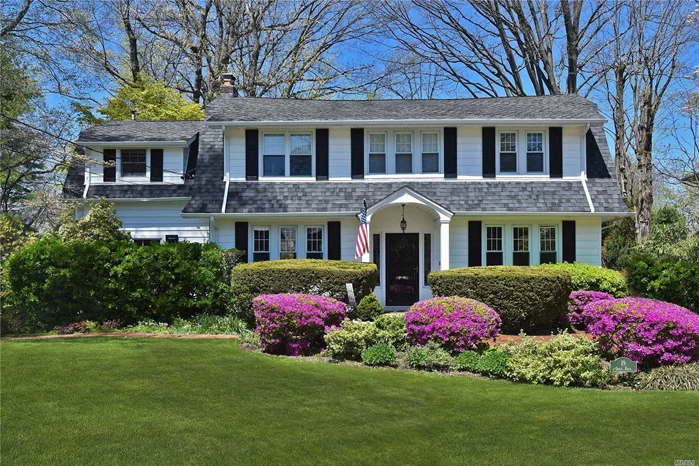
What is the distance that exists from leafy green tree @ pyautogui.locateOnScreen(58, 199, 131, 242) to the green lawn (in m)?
7.28

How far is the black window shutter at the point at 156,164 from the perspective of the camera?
2078 cm

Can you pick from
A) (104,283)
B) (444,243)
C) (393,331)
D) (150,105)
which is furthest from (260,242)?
(150,105)

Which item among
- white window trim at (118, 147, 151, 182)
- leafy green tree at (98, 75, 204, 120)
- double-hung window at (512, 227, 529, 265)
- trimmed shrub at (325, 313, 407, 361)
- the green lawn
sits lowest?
the green lawn

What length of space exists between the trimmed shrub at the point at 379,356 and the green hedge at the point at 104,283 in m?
5.90

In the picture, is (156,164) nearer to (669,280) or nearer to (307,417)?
(307,417)

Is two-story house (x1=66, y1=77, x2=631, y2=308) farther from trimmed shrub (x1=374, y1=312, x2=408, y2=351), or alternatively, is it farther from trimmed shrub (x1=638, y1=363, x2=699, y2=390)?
trimmed shrub (x1=638, y1=363, x2=699, y2=390)

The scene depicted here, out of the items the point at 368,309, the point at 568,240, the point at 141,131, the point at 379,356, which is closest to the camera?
the point at 379,356

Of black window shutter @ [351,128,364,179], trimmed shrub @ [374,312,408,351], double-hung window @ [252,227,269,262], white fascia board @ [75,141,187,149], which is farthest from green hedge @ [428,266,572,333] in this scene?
white fascia board @ [75,141,187,149]

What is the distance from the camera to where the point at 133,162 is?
2091cm

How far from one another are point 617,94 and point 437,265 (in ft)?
55.7

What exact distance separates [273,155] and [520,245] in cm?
793

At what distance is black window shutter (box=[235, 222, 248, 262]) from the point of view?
678 inches

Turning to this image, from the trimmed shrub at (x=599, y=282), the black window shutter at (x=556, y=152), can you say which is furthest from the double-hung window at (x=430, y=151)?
the trimmed shrub at (x=599, y=282)

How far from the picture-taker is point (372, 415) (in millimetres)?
7316
